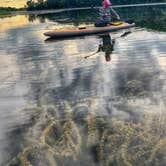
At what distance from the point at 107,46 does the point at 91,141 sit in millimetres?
37640

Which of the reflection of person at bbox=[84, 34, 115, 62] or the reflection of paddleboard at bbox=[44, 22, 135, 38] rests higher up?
→ the reflection of paddleboard at bbox=[44, 22, 135, 38]

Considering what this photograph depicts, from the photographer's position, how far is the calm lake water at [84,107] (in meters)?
21.5

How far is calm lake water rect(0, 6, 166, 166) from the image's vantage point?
2148cm

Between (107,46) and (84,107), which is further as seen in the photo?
(107,46)

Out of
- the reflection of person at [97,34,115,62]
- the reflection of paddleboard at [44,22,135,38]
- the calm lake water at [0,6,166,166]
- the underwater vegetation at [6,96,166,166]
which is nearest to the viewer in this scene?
the underwater vegetation at [6,96,166,166]

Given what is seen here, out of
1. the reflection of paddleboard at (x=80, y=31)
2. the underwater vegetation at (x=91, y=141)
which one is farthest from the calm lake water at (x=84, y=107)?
the reflection of paddleboard at (x=80, y=31)

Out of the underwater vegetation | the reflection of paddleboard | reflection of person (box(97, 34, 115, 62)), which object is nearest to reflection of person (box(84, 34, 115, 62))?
reflection of person (box(97, 34, 115, 62))

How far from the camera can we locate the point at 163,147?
21344 millimetres

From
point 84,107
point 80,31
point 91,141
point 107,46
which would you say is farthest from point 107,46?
point 91,141

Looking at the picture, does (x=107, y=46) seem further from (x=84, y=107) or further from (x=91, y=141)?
(x=91, y=141)

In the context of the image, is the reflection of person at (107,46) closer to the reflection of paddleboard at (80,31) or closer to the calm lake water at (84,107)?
the calm lake water at (84,107)

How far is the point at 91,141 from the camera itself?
22.8 m

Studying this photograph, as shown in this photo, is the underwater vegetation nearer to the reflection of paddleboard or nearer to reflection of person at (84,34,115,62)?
reflection of person at (84,34,115,62)

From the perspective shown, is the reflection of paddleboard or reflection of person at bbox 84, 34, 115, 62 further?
the reflection of paddleboard
